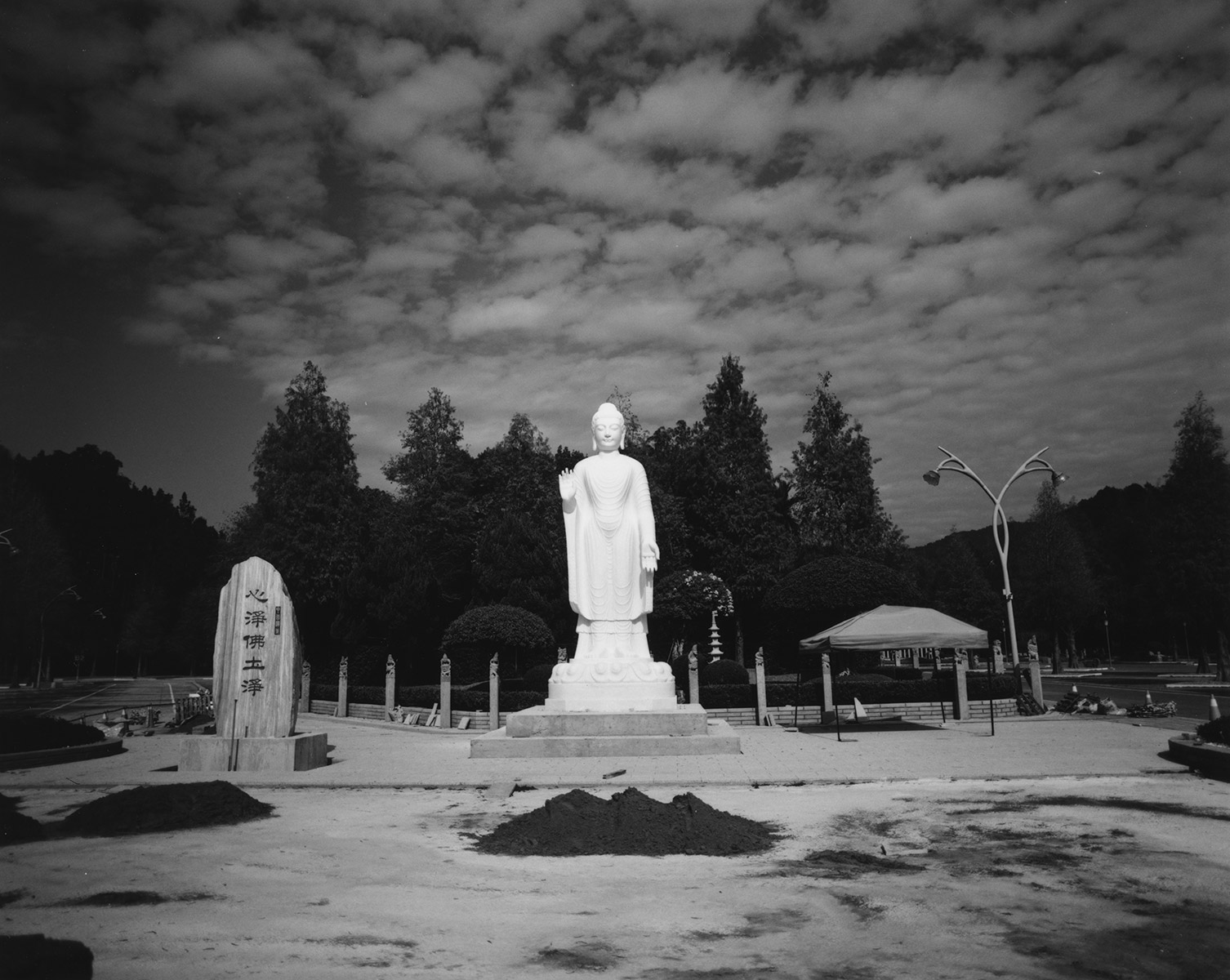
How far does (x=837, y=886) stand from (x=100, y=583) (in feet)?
41.0

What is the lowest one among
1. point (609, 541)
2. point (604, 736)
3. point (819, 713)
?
point (819, 713)

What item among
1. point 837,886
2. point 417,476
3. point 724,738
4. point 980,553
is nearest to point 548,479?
point 417,476

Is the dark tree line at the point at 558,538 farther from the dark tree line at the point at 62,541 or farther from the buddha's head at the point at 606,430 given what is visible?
the buddha's head at the point at 606,430

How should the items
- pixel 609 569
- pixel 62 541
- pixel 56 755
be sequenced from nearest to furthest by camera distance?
pixel 62 541, pixel 56 755, pixel 609 569

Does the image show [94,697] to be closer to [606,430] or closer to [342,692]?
[342,692]

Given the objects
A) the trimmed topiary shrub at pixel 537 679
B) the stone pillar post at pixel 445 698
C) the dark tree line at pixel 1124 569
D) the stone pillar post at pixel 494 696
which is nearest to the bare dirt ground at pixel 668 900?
the stone pillar post at pixel 494 696

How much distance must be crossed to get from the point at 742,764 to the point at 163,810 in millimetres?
6662

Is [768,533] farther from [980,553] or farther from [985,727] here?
[980,553]

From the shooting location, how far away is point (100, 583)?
13.5 meters

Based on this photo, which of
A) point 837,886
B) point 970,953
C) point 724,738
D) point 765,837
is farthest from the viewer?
point 724,738

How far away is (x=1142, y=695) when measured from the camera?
2745 cm

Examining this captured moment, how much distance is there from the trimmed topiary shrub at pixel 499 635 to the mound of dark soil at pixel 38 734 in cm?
1309

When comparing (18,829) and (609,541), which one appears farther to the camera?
(609,541)

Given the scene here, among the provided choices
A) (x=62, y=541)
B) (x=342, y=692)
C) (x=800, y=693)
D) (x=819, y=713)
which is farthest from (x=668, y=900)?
(x=342, y=692)
